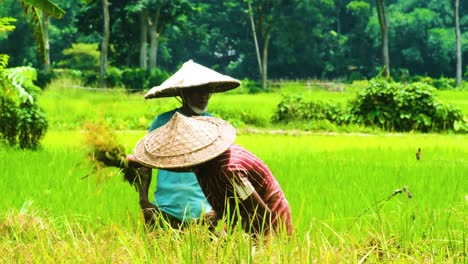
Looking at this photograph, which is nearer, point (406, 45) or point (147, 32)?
point (147, 32)

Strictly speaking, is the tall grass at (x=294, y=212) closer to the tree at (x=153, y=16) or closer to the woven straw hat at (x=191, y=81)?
the woven straw hat at (x=191, y=81)

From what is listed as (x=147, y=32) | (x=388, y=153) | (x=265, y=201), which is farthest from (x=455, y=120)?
(x=147, y=32)

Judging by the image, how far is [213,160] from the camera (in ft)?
10.0

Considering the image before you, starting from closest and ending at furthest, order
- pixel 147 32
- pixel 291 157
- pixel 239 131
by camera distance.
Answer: pixel 291 157 → pixel 239 131 → pixel 147 32

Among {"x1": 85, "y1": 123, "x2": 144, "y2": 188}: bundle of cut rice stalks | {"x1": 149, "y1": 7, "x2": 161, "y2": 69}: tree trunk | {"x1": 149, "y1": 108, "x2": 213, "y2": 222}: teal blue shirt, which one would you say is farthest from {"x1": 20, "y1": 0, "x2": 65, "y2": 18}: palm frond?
{"x1": 149, "y1": 7, "x2": 161, "y2": 69}: tree trunk

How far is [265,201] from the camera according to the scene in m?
3.24

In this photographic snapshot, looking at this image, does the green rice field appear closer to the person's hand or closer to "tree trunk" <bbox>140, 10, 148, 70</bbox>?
the person's hand

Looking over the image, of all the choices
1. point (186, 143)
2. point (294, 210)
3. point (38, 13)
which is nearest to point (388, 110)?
point (38, 13)

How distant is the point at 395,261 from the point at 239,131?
12.4 metres

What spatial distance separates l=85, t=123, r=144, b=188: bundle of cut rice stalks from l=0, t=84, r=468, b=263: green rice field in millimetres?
48

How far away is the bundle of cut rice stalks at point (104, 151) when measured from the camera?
12.1 ft

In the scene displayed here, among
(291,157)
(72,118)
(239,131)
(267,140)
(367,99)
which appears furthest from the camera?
(72,118)

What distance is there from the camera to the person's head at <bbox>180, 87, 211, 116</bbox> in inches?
158

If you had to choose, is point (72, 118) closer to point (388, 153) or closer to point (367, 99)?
point (367, 99)
